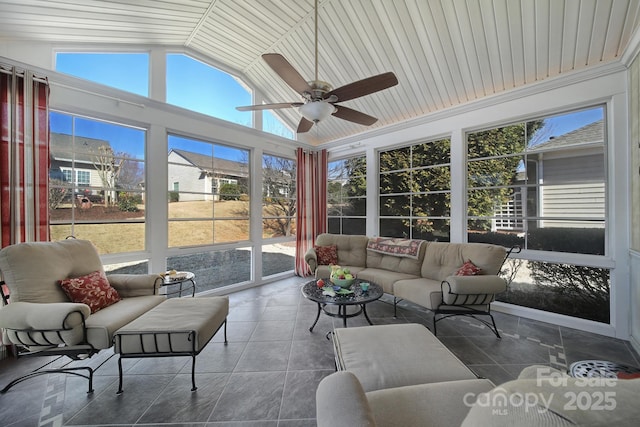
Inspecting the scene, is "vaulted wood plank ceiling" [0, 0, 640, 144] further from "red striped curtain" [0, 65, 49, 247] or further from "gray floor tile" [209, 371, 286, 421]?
"gray floor tile" [209, 371, 286, 421]

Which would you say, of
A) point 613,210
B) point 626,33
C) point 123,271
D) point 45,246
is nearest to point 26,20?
point 45,246

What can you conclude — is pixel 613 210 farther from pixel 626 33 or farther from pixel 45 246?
pixel 45 246

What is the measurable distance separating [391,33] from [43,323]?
4.14 meters

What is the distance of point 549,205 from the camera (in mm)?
2969

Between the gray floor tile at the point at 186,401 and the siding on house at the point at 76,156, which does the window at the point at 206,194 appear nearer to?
the siding on house at the point at 76,156

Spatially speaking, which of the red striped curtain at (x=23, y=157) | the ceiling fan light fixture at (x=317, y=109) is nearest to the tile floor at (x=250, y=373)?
the red striped curtain at (x=23, y=157)

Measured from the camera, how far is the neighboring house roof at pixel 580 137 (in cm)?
270

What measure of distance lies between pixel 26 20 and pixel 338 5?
304cm

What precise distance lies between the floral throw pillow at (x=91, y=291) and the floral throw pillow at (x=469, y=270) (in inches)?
138

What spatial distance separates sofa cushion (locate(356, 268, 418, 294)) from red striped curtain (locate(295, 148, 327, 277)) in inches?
69.5

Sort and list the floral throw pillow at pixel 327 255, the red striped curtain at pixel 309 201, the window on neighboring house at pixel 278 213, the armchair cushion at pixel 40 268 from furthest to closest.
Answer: the red striped curtain at pixel 309 201 → the window on neighboring house at pixel 278 213 → the floral throw pillow at pixel 327 255 → the armchair cushion at pixel 40 268

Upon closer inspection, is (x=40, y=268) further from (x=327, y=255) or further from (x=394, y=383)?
(x=327, y=255)

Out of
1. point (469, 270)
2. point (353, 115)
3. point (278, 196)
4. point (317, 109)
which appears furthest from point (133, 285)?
point (469, 270)

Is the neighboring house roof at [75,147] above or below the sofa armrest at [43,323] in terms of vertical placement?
above
